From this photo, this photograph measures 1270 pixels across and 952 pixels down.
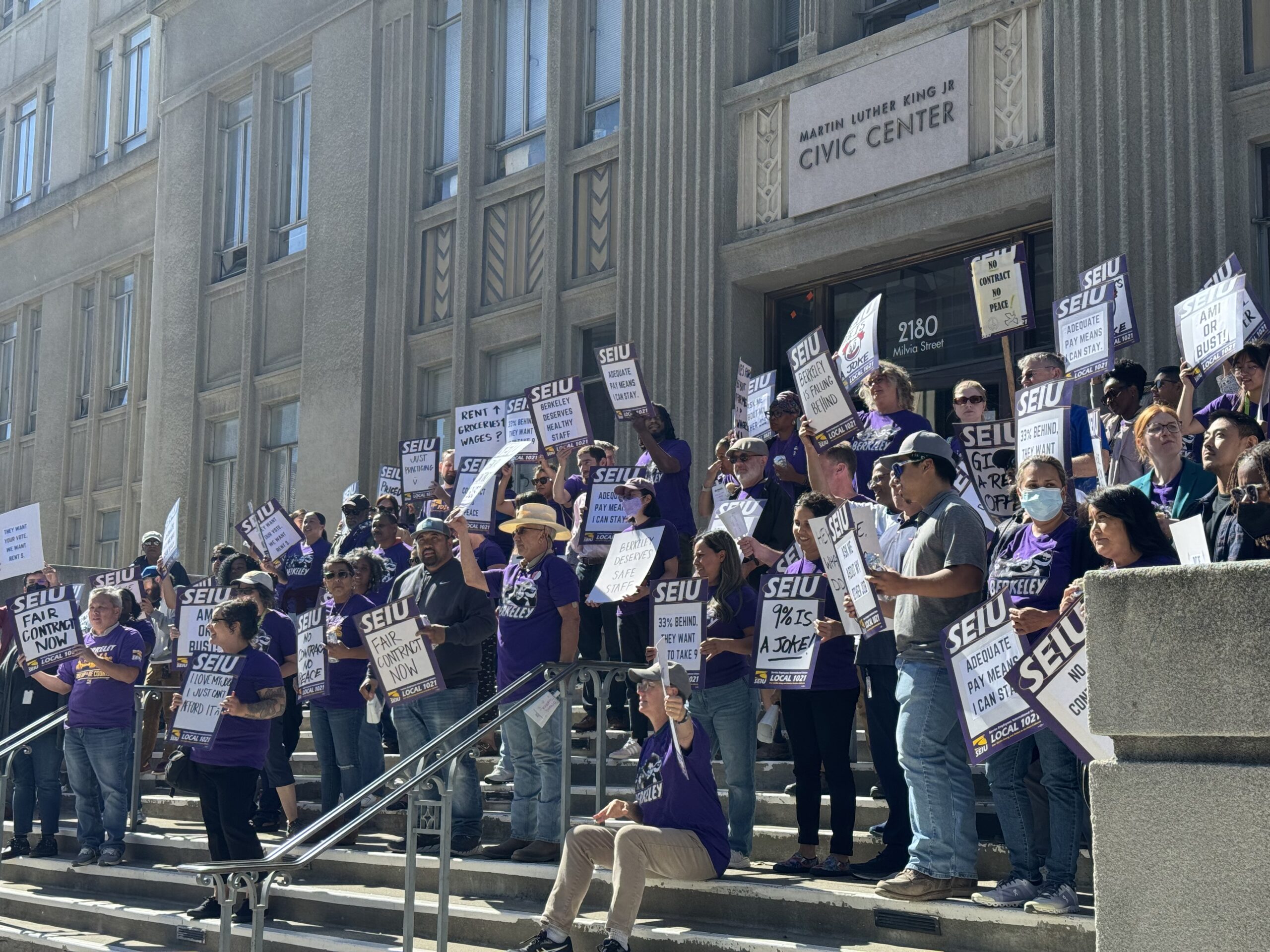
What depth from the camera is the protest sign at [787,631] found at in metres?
8.63

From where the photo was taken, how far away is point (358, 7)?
22.4 metres

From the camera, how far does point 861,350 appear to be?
11.1 m

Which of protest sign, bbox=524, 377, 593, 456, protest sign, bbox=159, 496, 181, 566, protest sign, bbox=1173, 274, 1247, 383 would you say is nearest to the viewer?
protest sign, bbox=1173, 274, 1247, 383

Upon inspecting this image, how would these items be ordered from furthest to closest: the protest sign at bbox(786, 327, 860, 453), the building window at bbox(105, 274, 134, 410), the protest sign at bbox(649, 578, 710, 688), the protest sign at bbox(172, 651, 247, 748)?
the building window at bbox(105, 274, 134, 410), the protest sign at bbox(172, 651, 247, 748), the protest sign at bbox(786, 327, 860, 453), the protest sign at bbox(649, 578, 710, 688)

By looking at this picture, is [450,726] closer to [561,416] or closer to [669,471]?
[669,471]

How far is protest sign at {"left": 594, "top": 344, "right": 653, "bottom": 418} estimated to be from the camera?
1278cm

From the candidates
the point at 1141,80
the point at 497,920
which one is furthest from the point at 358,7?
the point at 497,920

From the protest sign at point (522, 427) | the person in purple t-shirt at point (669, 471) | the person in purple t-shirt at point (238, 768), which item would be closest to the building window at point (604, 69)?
the protest sign at point (522, 427)

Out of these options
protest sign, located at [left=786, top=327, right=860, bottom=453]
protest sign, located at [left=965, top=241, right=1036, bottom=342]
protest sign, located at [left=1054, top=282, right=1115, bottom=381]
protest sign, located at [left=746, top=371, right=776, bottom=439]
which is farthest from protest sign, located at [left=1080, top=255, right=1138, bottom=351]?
protest sign, located at [left=746, top=371, right=776, bottom=439]

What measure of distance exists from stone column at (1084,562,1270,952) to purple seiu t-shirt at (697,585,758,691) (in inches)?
173

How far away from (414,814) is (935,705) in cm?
301

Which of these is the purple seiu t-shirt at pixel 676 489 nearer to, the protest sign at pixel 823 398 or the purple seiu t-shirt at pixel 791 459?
the purple seiu t-shirt at pixel 791 459

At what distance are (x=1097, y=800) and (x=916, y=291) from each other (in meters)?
10.7

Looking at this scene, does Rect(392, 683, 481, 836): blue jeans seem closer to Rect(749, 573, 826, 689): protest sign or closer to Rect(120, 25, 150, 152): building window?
Rect(749, 573, 826, 689): protest sign
